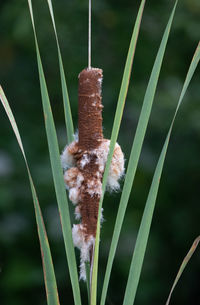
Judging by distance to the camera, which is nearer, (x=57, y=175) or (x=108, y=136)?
(x=57, y=175)

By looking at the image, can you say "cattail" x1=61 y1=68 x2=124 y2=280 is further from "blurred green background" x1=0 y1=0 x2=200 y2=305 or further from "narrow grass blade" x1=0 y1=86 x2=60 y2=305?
"blurred green background" x1=0 y1=0 x2=200 y2=305

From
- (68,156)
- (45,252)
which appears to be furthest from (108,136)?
(45,252)

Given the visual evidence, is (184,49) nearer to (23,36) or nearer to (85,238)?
(23,36)

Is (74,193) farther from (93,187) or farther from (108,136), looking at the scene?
(108,136)

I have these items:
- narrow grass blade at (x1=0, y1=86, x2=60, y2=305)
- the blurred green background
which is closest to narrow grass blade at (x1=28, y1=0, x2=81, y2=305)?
narrow grass blade at (x1=0, y1=86, x2=60, y2=305)

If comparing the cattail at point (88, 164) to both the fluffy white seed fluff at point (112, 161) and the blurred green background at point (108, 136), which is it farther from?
the blurred green background at point (108, 136)

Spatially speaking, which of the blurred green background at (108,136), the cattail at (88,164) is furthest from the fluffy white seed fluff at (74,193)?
the blurred green background at (108,136)
